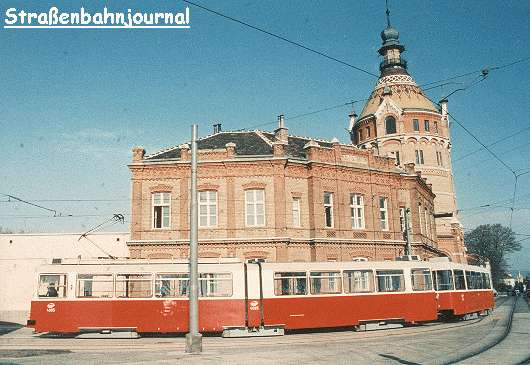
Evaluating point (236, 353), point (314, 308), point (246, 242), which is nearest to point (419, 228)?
point (246, 242)

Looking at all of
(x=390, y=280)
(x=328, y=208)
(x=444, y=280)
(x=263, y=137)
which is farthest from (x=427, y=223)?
(x=390, y=280)

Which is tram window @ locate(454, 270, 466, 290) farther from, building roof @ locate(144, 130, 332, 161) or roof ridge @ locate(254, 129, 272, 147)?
roof ridge @ locate(254, 129, 272, 147)

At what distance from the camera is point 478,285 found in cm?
2436

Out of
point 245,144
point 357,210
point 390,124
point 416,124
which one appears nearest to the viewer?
point 357,210

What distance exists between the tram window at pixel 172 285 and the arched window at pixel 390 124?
130 feet

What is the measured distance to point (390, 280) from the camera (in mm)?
18984

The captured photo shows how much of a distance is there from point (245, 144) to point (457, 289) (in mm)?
13903

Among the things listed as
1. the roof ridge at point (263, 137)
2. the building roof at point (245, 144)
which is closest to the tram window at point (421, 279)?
the building roof at point (245, 144)

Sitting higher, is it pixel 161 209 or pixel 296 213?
pixel 161 209

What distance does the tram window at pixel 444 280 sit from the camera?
2067cm

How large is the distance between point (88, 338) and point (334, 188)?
15.0 meters

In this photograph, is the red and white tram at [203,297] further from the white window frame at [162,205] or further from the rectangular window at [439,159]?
the rectangular window at [439,159]

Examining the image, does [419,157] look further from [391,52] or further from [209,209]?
[209,209]

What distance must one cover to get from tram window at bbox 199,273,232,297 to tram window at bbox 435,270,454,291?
9.85m
